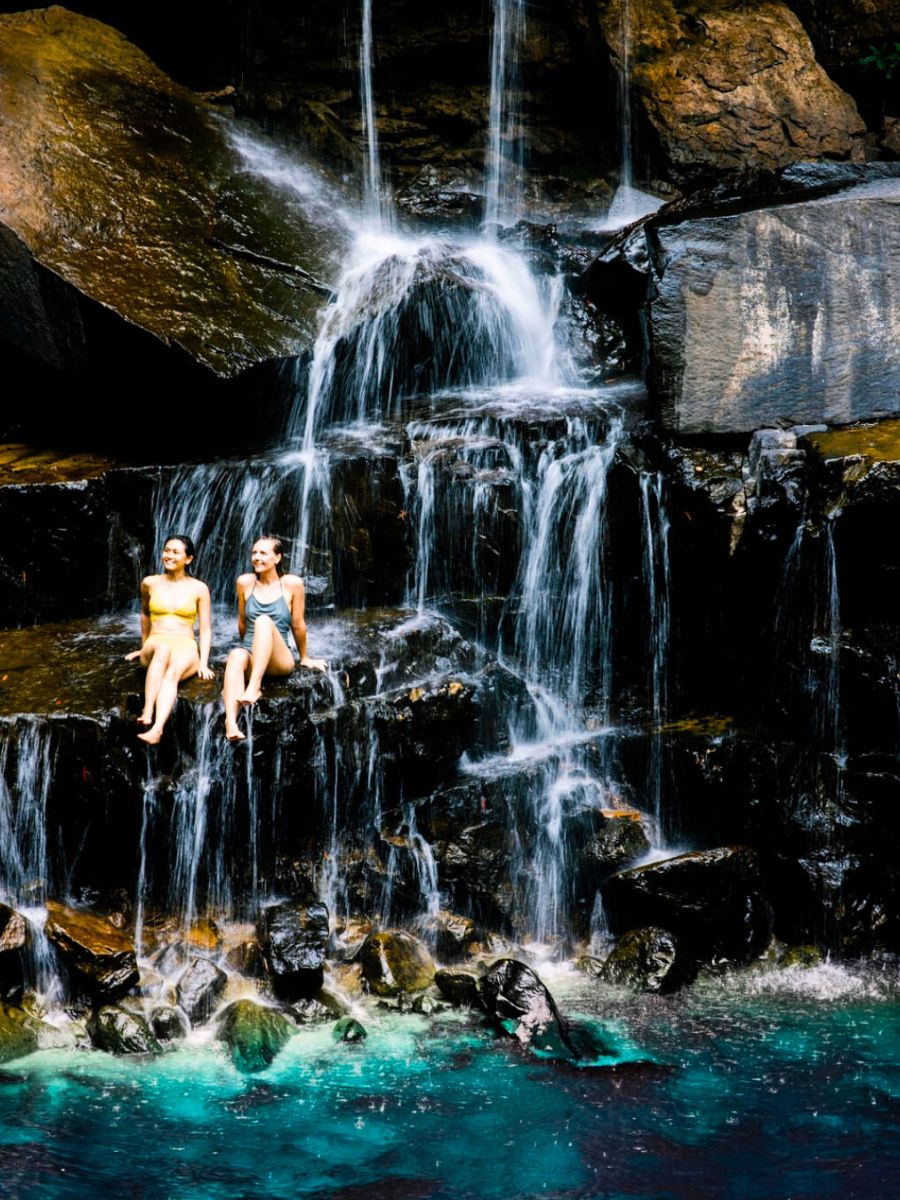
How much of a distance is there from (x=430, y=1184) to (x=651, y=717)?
4128 mm

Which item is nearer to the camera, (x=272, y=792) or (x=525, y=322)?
(x=272, y=792)

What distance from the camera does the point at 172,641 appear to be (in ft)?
24.0

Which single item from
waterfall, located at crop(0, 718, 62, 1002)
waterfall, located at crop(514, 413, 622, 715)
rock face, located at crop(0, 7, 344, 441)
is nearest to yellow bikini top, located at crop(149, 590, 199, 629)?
waterfall, located at crop(0, 718, 62, 1002)

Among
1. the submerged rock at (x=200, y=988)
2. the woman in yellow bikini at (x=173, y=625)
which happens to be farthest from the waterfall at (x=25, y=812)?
the submerged rock at (x=200, y=988)

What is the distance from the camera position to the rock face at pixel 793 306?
8.24 m

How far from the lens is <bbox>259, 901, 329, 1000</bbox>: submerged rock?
21.2ft

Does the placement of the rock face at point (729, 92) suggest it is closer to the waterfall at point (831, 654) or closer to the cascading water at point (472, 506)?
Answer: the cascading water at point (472, 506)

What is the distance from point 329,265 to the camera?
413 inches

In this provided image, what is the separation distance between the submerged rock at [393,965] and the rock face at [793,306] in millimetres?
4189

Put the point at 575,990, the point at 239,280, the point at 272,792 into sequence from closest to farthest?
the point at 575,990
the point at 272,792
the point at 239,280

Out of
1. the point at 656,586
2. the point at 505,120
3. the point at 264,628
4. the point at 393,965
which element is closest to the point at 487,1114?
the point at 393,965

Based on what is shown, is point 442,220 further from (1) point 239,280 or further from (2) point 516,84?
(1) point 239,280

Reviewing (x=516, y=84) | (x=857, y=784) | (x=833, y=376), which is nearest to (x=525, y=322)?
(x=833, y=376)

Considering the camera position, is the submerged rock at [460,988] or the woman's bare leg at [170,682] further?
the woman's bare leg at [170,682]
